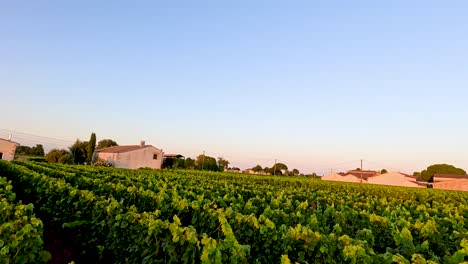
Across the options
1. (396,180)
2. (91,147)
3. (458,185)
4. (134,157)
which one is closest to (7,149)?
(91,147)

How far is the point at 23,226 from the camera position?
12.5ft

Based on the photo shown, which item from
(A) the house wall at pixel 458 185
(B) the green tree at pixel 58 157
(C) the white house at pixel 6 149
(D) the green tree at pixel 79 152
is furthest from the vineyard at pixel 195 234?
(D) the green tree at pixel 79 152

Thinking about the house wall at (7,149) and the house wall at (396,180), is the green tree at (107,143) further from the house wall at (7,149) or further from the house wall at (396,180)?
the house wall at (396,180)

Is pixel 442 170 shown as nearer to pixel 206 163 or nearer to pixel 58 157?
pixel 206 163

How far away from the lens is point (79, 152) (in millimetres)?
64938

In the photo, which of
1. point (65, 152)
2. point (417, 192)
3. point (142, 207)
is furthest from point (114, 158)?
point (142, 207)

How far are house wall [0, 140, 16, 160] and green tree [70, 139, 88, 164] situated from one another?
15.2 meters

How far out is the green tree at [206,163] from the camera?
6475 cm

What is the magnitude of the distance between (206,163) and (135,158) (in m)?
15.8

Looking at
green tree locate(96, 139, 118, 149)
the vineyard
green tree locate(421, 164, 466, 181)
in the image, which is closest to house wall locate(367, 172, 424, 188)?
green tree locate(421, 164, 466, 181)

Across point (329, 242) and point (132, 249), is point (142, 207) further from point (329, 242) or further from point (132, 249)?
point (329, 242)

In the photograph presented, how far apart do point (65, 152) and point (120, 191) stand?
177ft

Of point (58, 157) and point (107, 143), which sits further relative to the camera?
point (107, 143)

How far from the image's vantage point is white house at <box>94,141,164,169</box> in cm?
5378
